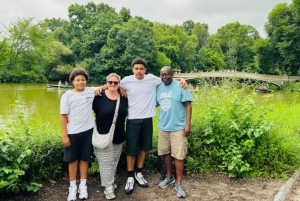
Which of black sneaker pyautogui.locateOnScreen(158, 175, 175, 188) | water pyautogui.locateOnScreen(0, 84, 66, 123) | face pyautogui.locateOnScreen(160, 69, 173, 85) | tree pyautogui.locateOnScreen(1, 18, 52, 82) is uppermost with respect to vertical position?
tree pyautogui.locateOnScreen(1, 18, 52, 82)

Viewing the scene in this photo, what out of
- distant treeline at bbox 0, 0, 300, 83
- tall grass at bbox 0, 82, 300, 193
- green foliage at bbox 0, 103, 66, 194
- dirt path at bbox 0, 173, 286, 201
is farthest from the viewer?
distant treeline at bbox 0, 0, 300, 83

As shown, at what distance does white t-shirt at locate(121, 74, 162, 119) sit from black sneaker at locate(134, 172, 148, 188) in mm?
816

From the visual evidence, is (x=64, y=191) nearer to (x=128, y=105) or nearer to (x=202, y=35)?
(x=128, y=105)

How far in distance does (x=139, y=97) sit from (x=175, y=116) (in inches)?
19.7

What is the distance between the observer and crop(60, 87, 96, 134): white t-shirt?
3073 millimetres

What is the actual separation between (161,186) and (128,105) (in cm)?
113

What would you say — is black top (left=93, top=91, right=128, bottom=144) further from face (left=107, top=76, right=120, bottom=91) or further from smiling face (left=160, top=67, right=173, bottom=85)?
smiling face (left=160, top=67, right=173, bottom=85)

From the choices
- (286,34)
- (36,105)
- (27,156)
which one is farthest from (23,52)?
(27,156)

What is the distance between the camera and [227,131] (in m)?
4.01

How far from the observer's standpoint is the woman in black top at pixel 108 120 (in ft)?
10.5

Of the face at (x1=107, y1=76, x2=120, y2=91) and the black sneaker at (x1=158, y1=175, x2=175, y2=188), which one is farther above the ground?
the face at (x1=107, y1=76, x2=120, y2=91)

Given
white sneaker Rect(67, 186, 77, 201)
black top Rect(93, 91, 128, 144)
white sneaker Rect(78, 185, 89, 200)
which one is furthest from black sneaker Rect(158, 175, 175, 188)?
white sneaker Rect(67, 186, 77, 201)

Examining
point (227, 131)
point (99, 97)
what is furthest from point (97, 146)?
point (227, 131)

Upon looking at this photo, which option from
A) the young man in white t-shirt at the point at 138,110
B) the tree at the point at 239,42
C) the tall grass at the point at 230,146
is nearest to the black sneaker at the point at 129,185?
the young man in white t-shirt at the point at 138,110
